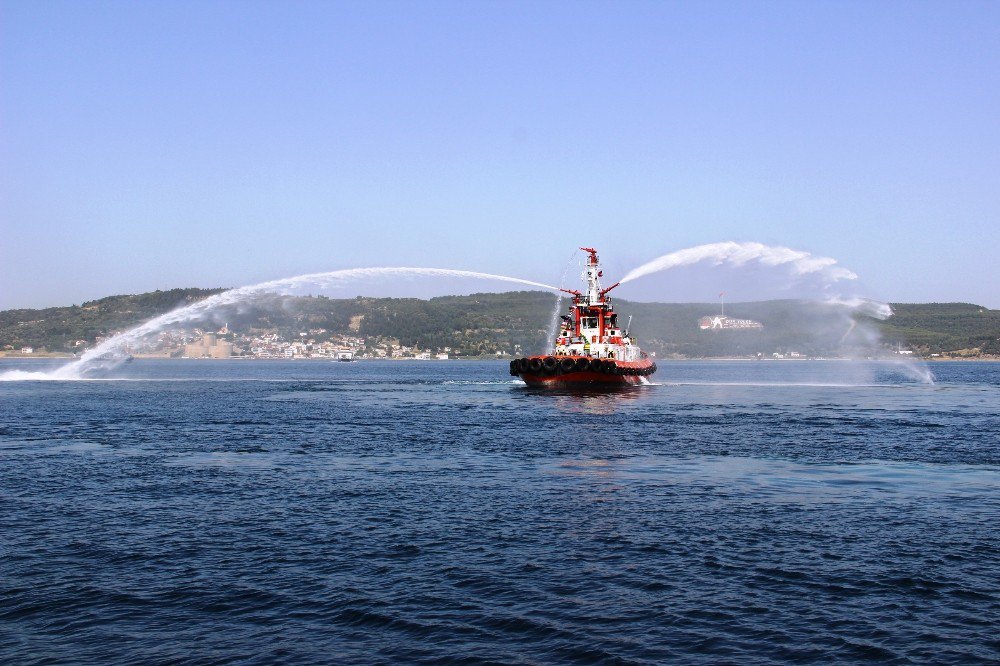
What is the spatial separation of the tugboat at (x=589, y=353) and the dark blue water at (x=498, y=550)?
49060mm

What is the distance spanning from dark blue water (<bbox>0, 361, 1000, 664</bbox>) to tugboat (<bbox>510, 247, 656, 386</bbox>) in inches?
1931

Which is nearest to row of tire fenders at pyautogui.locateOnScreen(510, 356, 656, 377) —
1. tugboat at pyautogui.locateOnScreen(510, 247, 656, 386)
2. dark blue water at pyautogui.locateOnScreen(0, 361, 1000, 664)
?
tugboat at pyautogui.locateOnScreen(510, 247, 656, 386)

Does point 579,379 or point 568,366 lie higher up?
point 568,366

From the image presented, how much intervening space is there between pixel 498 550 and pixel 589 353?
80.1m

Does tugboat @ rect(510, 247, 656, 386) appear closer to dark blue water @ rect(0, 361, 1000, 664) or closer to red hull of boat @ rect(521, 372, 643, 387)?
red hull of boat @ rect(521, 372, 643, 387)

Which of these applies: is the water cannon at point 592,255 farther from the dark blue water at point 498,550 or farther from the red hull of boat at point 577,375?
the dark blue water at point 498,550

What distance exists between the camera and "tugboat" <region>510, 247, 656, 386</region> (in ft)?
314

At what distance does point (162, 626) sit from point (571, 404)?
202 ft

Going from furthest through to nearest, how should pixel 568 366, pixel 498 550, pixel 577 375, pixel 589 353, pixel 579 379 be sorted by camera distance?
pixel 589 353 → pixel 579 379 → pixel 577 375 → pixel 568 366 → pixel 498 550

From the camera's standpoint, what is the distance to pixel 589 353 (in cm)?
10038

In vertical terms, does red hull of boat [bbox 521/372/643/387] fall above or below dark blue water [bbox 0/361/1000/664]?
above

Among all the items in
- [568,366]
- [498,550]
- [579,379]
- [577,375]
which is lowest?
[498,550]

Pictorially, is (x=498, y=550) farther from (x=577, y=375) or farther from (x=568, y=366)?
(x=577, y=375)

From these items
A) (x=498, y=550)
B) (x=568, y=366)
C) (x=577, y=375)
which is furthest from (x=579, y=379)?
(x=498, y=550)
